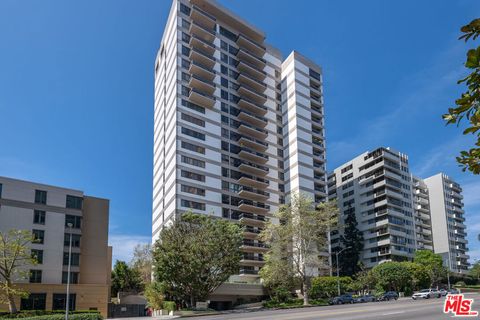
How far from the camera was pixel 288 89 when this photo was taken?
340 ft

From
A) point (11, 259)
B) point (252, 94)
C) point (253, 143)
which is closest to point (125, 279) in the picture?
point (253, 143)

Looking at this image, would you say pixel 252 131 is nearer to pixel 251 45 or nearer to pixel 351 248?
pixel 251 45

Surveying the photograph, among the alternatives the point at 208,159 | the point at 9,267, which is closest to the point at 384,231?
the point at 208,159

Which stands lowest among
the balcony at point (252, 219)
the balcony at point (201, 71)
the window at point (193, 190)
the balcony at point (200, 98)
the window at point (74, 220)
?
the window at point (74, 220)

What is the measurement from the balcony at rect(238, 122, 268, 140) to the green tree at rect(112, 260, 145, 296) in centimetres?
3613

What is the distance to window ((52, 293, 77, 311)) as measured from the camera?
63250 mm

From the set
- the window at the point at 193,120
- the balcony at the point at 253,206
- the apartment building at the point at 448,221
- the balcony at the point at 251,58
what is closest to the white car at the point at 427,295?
the balcony at the point at 253,206

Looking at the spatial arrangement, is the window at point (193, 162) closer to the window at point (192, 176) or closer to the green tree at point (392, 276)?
the window at point (192, 176)

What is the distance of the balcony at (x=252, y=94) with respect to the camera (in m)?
98.7

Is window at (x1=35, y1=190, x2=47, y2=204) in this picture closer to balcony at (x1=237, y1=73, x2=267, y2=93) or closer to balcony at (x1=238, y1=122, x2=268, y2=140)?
balcony at (x1=238, y1=122, x2=268, y2=140)

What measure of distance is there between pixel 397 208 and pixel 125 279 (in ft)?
229

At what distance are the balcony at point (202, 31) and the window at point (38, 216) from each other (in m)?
47.2

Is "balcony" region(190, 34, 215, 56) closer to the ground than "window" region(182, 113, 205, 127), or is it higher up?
higher up

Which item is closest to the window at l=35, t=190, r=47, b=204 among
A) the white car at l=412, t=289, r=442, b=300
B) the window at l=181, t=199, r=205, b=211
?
the window at l=181, t=199, r=205, b=211
